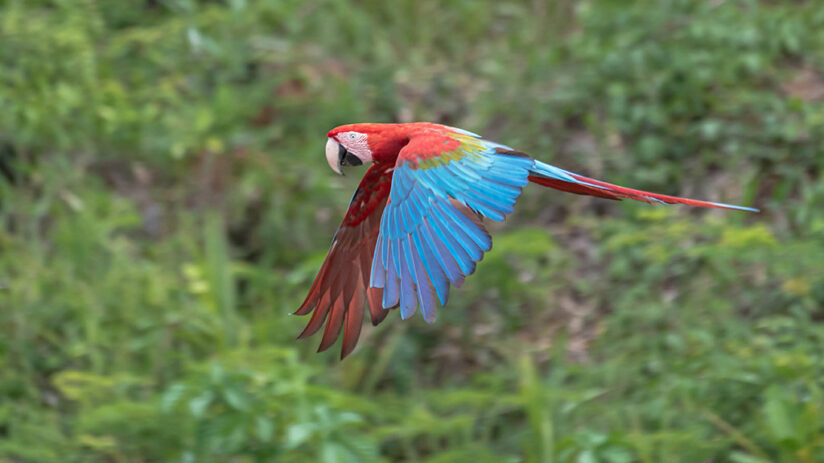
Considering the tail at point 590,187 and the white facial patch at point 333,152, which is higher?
the white facial patch at point 333,152

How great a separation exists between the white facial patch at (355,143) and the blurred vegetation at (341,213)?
3.10 ft

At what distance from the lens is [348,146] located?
2014 millimetres

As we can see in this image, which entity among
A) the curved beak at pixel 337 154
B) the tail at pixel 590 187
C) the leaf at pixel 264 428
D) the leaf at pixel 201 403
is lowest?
the leaf at pixel 264 428

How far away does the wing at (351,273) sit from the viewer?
81.8 inches

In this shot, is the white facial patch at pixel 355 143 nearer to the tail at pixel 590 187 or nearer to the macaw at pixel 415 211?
the macaw at pixel 415 211

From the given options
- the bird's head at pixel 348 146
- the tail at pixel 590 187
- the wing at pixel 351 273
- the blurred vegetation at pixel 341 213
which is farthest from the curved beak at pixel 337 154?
the blurred vegetation at pixel 341 213

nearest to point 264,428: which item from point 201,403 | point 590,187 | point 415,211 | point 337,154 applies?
point 201,403

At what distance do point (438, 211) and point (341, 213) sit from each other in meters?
2.20

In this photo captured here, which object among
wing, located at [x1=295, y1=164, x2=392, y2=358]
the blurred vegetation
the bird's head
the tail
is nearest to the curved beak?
the bird's head

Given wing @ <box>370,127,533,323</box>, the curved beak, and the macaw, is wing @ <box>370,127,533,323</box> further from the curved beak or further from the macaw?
the curved beak

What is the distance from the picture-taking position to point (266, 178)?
4043mm

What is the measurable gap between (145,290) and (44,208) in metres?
0.67

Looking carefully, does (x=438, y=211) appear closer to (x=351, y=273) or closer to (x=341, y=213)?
(x=351, y=273)

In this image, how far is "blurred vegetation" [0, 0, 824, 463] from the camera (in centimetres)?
291
